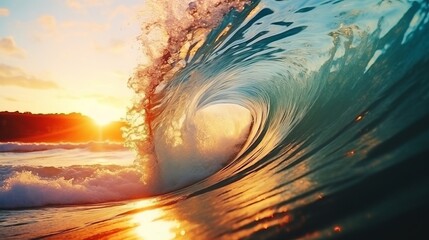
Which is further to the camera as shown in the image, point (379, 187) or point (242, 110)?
point (242, 110)

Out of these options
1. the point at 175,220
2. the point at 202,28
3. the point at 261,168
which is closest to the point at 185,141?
the point at 202,28

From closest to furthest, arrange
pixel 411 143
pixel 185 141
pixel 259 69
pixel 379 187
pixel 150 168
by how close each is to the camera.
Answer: pixel 379 187, pixel 411 143, pixel 150 168, pixel 185 141, pixel 259 69

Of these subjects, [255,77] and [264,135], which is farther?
[255,77]

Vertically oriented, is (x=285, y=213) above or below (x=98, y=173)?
below

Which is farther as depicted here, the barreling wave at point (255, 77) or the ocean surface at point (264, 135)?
the barreling wave at point (255, 77)

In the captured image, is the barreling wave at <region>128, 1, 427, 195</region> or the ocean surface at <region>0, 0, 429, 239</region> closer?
the ocean surface at <region>0, 0, 429, 239</region>

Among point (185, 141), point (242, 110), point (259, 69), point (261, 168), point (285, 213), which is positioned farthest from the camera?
point (242, 110)

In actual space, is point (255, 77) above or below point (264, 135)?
above

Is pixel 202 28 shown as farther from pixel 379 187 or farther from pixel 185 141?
pixel 379 187
